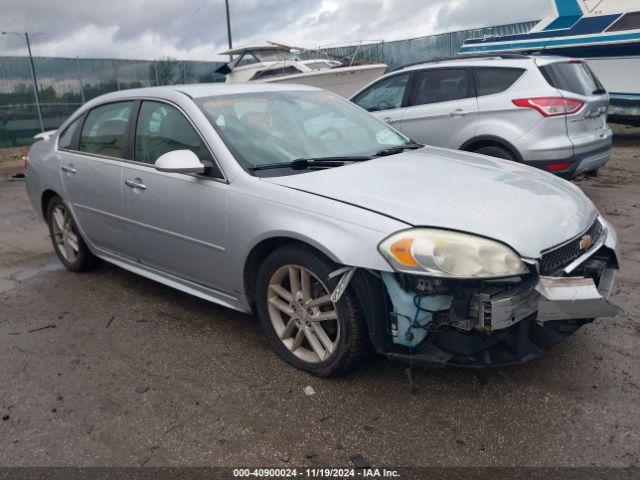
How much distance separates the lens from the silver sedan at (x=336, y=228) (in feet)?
8.91

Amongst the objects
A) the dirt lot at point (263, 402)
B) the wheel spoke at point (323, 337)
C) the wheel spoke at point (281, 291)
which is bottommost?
the dirt lot at point (263, 402)

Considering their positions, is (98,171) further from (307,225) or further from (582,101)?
(582,101)

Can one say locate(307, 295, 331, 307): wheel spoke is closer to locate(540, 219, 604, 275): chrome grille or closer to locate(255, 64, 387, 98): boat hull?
locate(540, 219, 604, 275): chrome grille

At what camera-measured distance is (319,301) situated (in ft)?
10.2

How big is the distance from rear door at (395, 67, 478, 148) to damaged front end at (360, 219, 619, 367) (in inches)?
168

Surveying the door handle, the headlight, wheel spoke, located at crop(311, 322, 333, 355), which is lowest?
wheel spoke, located at crop(311, 322, 333, 355)

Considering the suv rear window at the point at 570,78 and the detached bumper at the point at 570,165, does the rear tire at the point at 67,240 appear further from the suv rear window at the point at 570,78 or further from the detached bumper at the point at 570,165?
the suv rear window at the point at 570,78

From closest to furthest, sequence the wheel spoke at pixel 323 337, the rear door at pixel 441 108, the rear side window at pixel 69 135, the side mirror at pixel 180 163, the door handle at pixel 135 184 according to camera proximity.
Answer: the wheel spoke at pixel 323 337 → the side mirror at pixel 180 163 → the door handle at pixel 135 184 → the rear side window at pixel 69 135 → the rear door at pixel 441 108

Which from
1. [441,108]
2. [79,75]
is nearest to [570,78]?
[441,108]

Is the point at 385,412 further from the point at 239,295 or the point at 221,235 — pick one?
the point at 221,235

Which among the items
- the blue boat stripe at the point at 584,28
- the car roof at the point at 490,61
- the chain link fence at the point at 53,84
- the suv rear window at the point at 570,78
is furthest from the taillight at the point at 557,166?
the chain link fence at the point at 53,84

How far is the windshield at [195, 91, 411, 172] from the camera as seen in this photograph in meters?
3.64

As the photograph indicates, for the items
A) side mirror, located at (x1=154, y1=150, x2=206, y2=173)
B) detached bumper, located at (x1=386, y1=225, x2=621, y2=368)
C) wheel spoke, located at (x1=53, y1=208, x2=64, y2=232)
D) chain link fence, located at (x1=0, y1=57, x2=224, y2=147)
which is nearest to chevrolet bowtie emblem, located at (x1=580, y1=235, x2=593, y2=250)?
detached bumper, located at (x1=386, y1=225, x2=621, y2=368)

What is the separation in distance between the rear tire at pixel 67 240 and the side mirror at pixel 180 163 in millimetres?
1859
